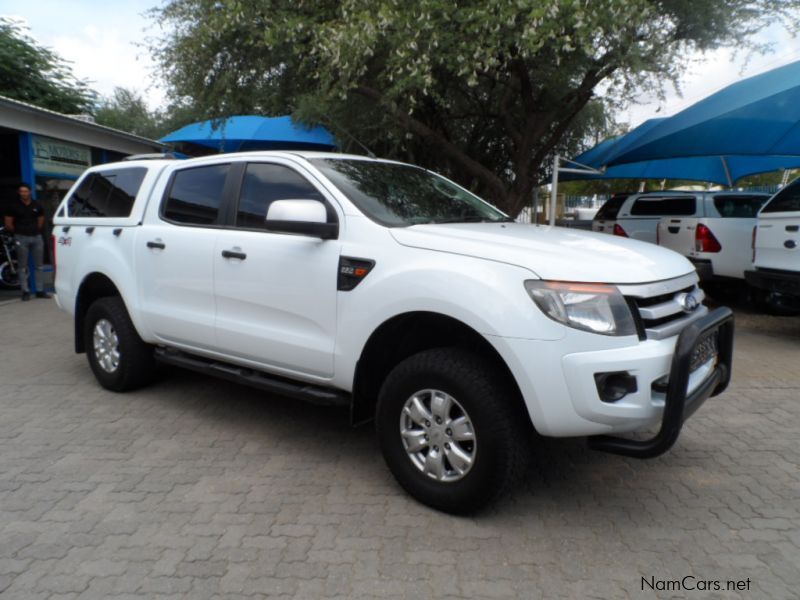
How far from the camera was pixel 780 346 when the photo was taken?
690 centimetres

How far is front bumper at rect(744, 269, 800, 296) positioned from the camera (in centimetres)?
654

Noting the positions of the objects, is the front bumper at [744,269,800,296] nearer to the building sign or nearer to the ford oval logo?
the ford oval logo

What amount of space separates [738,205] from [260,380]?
8.65 meters

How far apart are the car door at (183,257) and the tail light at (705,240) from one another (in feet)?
22.1

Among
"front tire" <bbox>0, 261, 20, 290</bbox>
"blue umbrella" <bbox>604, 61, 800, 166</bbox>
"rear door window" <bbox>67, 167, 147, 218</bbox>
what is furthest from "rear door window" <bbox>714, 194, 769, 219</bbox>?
A: "front tire" <bbox>0, 261, 20, 290</bbox>

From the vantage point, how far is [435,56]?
7.47 m

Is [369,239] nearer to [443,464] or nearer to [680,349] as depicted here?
[443,464]

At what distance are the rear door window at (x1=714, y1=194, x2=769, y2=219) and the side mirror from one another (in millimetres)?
8117

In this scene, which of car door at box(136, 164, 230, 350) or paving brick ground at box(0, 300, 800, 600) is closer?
paving brick ground at box(0, 300, 800, 600)

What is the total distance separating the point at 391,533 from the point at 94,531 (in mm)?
1430

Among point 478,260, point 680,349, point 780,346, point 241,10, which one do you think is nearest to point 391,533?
point 478,260

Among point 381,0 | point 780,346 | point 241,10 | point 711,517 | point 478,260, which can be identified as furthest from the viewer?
point 241,10
